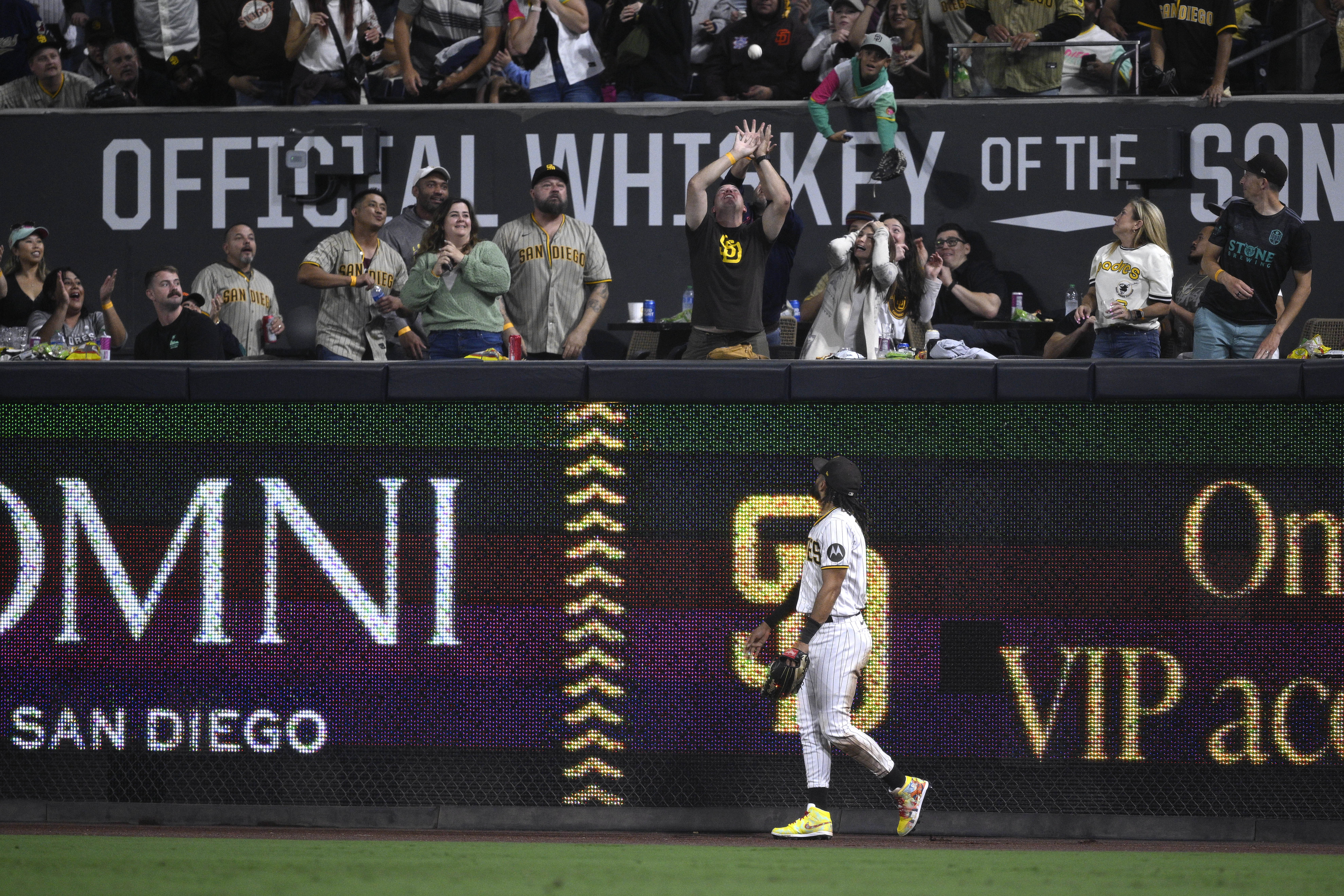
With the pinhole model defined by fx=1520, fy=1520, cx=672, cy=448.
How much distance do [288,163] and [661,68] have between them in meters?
3.25

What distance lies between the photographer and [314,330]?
1026 centimetres

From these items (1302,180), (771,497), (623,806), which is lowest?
(623,806)

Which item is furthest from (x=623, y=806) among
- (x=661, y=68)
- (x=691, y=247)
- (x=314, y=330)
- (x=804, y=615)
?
(x=661, y=68)

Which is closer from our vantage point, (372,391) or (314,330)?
(372,391)

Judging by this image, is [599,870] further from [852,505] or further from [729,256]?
[729,256]

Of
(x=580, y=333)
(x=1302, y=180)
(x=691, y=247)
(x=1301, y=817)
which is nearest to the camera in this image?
(x=1301, y=817)

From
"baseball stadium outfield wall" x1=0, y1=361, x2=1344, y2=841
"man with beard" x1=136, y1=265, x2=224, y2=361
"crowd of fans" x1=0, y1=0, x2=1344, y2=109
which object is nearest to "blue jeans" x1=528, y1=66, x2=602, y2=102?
"crowd of fans" x1=0, y1=0, x2=1344, y2=109

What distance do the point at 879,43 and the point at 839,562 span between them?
6563mm

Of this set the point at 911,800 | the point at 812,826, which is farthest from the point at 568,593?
the point at 911,800

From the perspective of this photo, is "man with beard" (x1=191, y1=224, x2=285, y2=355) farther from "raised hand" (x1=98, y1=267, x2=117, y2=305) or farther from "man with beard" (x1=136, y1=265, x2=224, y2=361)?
"man with beard" (x1=136, y1=265, x2=224, y2=361)

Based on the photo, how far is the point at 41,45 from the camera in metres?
13.2

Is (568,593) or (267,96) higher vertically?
(267,96)

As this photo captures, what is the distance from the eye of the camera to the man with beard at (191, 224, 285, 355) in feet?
36.5

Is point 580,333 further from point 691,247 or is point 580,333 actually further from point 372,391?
point 372,391
